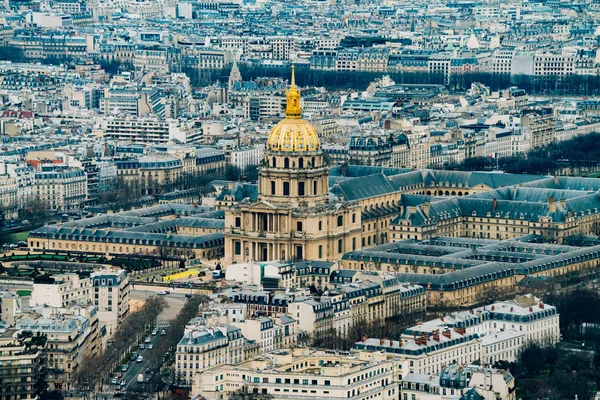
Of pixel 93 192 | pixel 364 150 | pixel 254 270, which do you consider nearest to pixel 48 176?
pixel 93 192

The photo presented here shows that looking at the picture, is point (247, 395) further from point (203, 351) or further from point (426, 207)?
point (426, 207)

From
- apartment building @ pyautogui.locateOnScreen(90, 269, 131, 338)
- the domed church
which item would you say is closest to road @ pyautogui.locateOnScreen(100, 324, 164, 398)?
apartment building @ pyautogui.locateOnScreen(90, 269, 131, 338)

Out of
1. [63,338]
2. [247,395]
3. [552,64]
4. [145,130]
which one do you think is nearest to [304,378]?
[247,395]

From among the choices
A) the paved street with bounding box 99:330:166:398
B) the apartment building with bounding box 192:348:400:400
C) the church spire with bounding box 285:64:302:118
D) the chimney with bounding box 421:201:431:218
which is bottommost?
the paved street with bounding box 99:330:166:398

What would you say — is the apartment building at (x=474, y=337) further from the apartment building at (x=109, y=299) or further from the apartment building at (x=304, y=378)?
the apartment building at (x=109, y=299)

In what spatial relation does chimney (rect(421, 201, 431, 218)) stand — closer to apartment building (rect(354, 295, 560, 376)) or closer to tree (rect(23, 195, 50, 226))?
tree (rect(23, 195, 50, 226))

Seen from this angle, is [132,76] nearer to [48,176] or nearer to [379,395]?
[48,176]
